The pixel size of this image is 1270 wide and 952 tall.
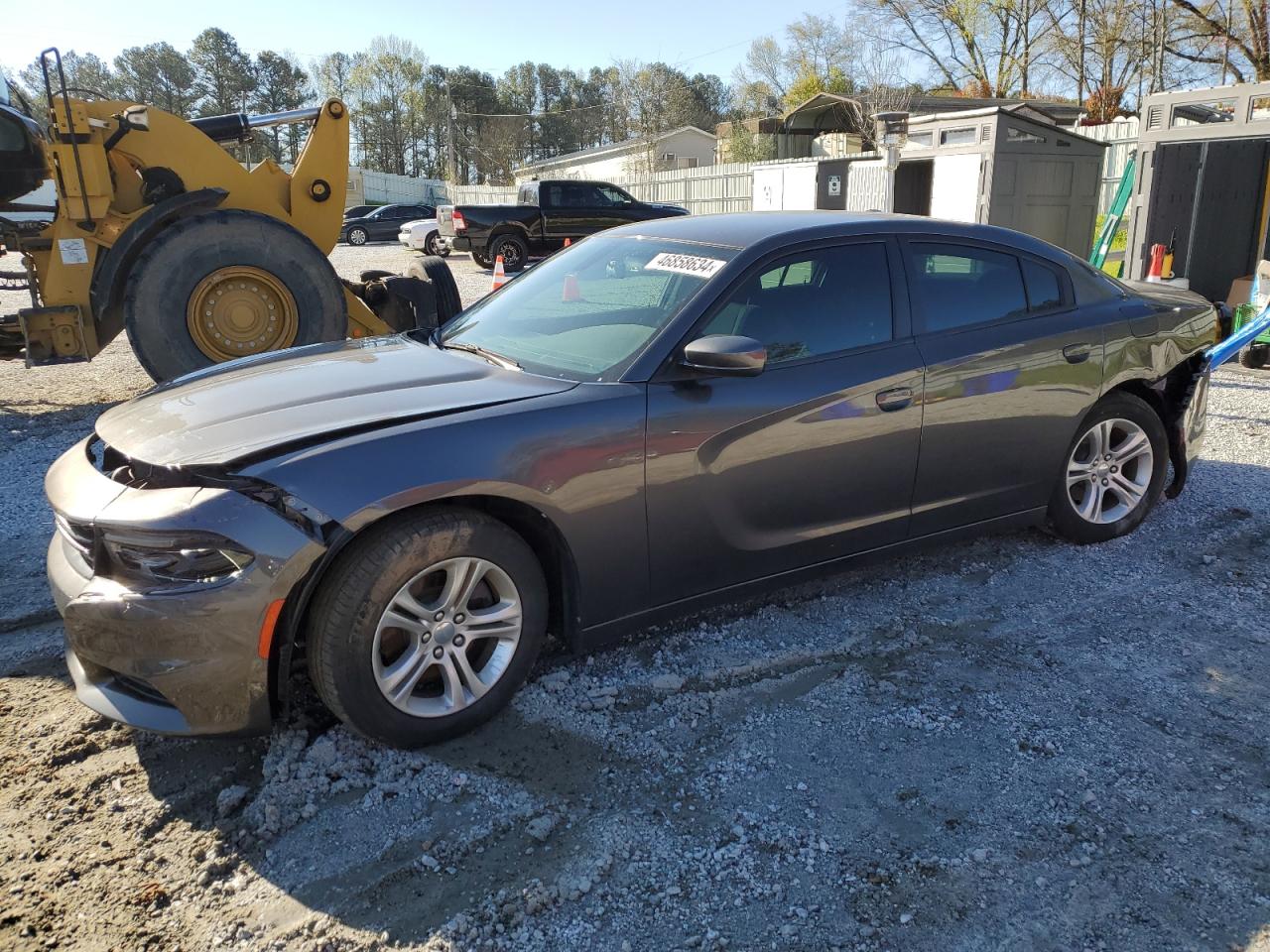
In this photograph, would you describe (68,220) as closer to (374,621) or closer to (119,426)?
(119,426)

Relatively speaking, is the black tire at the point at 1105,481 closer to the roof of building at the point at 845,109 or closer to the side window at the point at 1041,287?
the side window at the point at 1041,287

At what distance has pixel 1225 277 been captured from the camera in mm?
11438

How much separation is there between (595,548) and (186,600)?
49.0 inches

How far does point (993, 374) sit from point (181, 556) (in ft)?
10.5

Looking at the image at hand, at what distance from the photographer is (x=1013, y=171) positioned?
13.6 metres

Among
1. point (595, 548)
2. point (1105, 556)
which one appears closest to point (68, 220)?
point (595, 548)

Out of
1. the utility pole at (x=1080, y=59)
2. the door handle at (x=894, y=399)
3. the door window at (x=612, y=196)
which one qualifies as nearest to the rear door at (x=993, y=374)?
the door handle at (x=894, y=399)

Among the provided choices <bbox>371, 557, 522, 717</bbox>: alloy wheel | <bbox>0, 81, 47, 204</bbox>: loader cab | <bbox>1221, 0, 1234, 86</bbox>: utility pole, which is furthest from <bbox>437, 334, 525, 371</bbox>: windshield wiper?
<bbox>1221, 0, 1234, 86</bbox>: utility pole

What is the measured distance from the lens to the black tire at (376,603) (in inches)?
110

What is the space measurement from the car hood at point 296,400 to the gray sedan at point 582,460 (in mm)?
16

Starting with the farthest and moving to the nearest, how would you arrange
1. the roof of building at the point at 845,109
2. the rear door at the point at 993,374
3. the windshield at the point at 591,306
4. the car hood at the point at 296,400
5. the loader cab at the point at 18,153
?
the roof of building at the point at 845,109 < the loader cab at the point at 18,153 < the rear door at the point at 993,374 < the windshield at the point at 591,306 < the car hood at the point at 296,400

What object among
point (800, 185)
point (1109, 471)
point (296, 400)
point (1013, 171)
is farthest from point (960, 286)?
point (800, 185)

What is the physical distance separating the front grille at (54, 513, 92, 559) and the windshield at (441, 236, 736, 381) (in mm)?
1510

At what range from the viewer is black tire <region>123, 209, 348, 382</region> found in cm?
676
